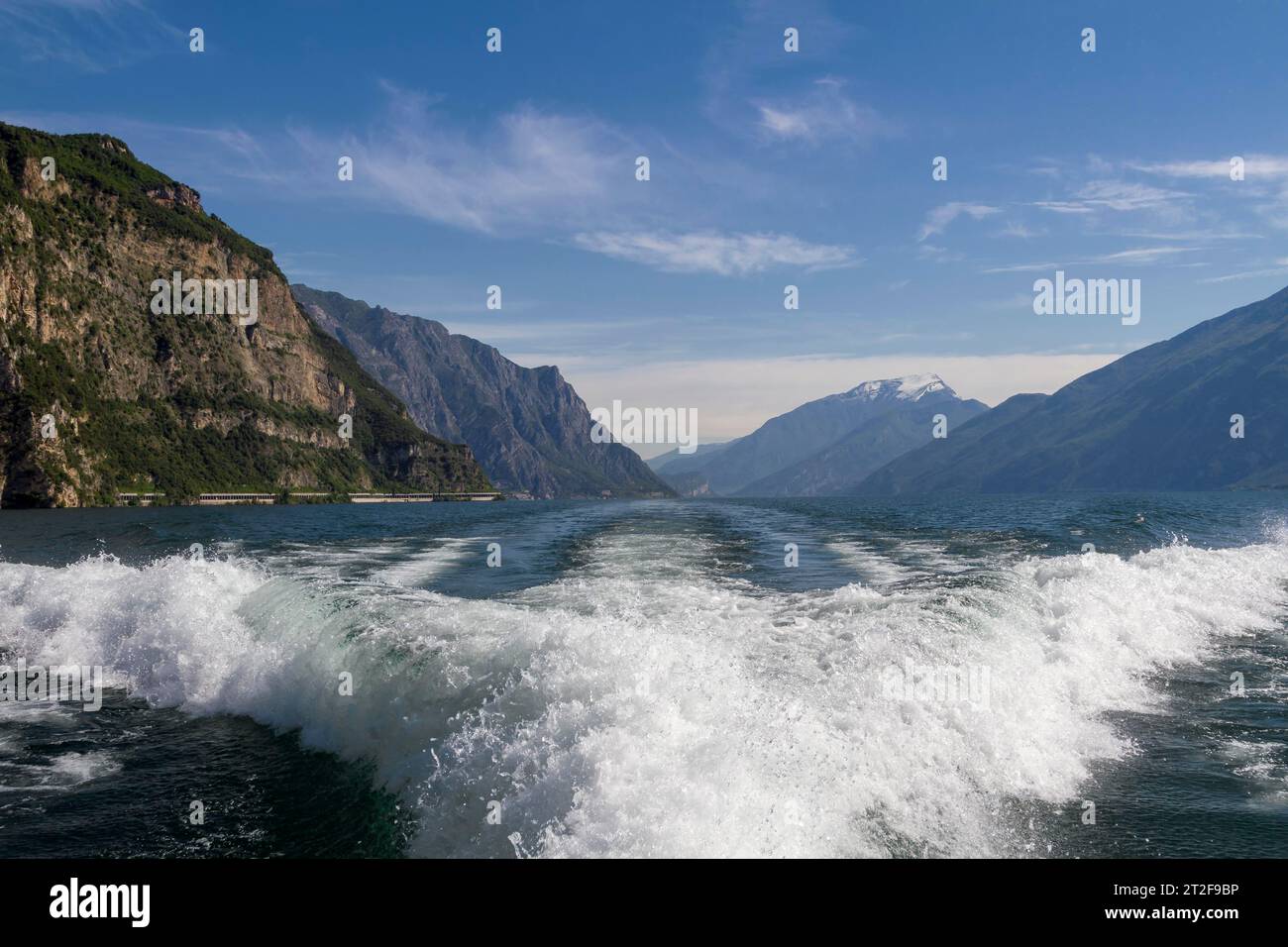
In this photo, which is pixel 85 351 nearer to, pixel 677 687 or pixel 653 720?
pixel 677 687

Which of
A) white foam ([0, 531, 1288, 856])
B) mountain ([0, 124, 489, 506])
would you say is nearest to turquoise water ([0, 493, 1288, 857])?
white foam ([0, 531, 1288, 856])

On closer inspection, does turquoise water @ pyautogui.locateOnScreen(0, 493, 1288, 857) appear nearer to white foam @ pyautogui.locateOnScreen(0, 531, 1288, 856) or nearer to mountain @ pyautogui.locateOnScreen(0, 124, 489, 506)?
white foam @ pyautogui.locateOnScreen(0, 531, 1288, 856)

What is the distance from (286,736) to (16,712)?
21.1 feet

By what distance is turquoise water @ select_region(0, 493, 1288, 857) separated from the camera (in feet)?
30.5

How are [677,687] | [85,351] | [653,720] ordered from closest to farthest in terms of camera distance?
[653,720] → [677,687] → [85,351]

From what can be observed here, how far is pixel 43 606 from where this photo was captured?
2312 centimetres

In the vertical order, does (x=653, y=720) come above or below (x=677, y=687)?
below

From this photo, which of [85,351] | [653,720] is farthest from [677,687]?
[85,351]

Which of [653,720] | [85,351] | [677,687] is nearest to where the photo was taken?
[653,720]

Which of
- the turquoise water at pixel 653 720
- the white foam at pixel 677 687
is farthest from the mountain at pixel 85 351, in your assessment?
the turquoise water at pixel 653 720

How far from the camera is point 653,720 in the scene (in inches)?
392

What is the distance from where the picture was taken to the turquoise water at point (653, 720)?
930 centimetres
